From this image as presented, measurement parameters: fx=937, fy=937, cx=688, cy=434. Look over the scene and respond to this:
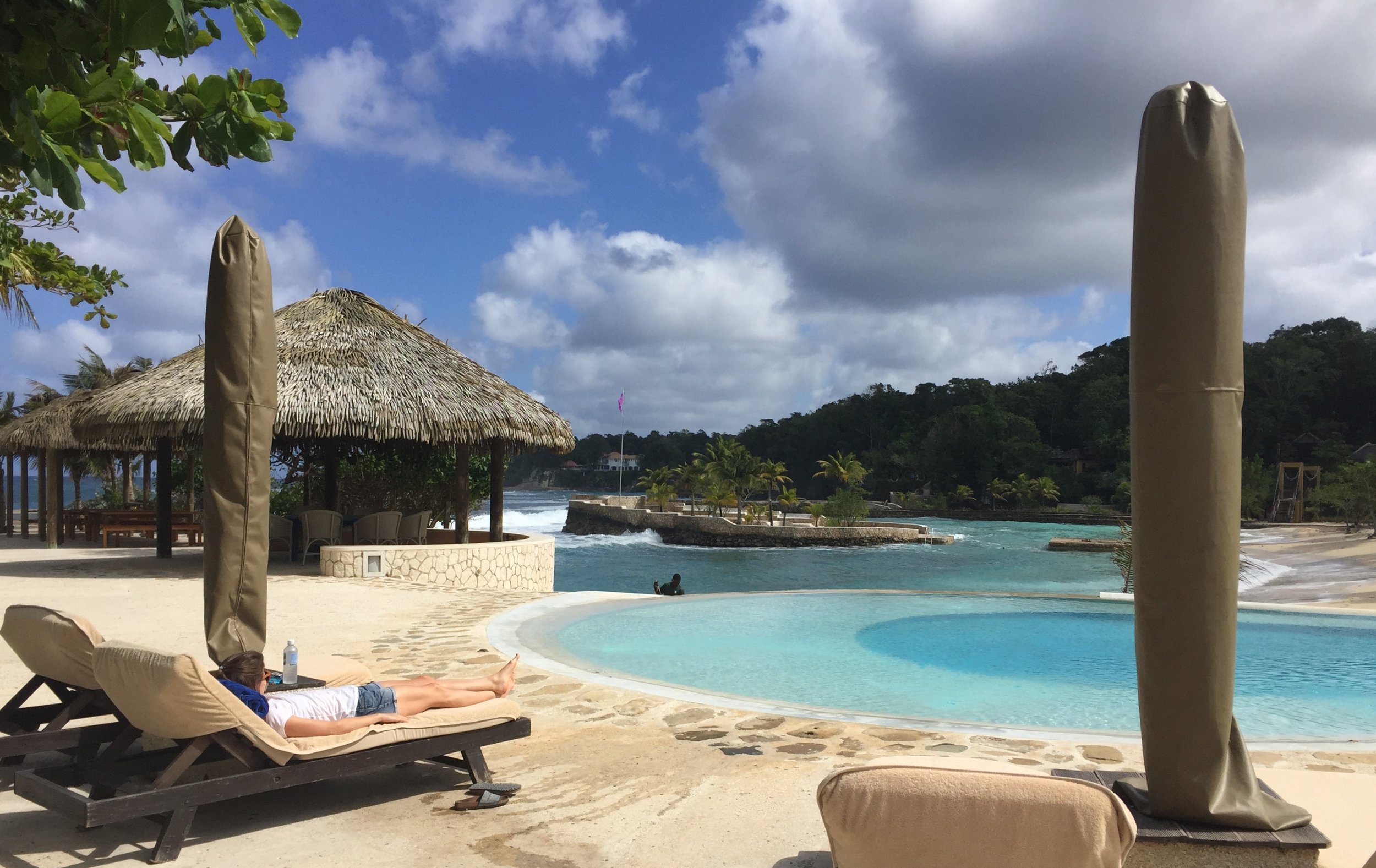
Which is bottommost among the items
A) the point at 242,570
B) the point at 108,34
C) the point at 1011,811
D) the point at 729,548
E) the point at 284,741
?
the point at 729,548

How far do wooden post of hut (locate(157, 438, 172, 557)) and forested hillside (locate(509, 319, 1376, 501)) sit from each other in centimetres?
4181

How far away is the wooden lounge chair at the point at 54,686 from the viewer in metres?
3.52

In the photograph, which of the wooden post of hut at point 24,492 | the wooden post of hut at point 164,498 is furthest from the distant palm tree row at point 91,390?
the wooden post of hut at point 164,498

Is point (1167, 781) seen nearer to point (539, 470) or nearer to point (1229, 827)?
point (1229, 827)

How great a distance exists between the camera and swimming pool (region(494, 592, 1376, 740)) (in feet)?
19.9

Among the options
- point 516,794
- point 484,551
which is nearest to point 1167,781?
point 516,794

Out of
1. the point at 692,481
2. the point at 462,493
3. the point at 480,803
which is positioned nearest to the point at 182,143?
the point at 480,803

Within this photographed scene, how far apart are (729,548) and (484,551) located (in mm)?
27177

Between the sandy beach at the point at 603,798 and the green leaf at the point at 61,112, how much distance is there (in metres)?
2.28

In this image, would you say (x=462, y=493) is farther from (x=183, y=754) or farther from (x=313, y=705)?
(x=183, y=754)

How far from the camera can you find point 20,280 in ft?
17.9

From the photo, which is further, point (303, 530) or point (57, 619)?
point (303, 530)

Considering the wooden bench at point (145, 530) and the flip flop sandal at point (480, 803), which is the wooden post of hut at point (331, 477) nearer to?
the wooden bench at point (145, 530)

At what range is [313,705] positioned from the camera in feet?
12.0
